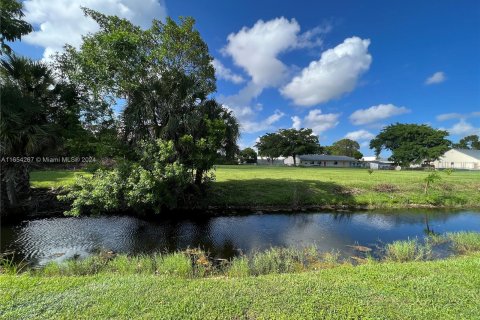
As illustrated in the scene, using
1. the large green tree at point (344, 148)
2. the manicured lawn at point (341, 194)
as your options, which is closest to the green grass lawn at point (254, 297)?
the manicured lawn at point (341, 194)

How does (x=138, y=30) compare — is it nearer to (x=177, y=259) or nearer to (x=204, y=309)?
(x=177, y=259)

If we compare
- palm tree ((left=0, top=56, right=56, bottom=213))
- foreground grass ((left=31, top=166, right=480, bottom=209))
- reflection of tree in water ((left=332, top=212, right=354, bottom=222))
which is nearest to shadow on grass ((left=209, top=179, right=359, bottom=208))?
foreground grass ((left=31, top=166, right=480, bottom=209))

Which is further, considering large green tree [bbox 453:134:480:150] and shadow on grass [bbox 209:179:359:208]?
large green tree [bbox 453:134:480:150]

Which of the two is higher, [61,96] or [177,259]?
[61,96]

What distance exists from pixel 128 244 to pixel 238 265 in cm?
493

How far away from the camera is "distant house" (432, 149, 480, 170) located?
6153cm

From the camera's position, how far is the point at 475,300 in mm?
3822

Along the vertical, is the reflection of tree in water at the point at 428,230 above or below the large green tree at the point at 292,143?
below

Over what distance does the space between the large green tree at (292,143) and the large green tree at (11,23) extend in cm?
5406

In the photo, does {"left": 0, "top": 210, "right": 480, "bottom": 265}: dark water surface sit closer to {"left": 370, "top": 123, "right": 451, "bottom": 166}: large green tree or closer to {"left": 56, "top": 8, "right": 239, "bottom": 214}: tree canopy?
{"left": 56, "top": 8, "right": 239, "bottom": 214}: tree canopy

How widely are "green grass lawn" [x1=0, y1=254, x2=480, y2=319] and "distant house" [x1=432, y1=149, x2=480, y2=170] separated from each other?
74.0m

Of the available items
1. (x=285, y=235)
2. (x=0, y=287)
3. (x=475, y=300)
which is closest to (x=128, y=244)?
(x=0, y=287)

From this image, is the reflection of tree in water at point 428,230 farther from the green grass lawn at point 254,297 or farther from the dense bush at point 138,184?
the dense bush at point 138,184

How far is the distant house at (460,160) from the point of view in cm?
6153
